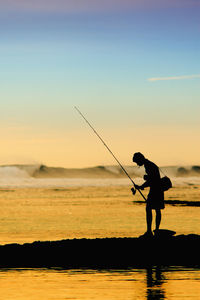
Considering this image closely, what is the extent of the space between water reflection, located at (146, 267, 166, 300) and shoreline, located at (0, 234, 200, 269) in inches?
28.5

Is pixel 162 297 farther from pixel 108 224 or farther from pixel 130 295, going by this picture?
pixel 108 224

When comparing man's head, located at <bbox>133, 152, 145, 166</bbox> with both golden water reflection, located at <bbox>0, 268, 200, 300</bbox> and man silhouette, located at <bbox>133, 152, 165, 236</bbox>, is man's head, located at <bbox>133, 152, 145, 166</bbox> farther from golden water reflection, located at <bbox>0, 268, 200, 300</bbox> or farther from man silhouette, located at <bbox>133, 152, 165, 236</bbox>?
golden water reflection, located at <bbox>0, 268, 200, 300</bbox>

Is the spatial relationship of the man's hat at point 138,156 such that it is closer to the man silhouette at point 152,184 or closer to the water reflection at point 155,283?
the man silhouette at point 152,184

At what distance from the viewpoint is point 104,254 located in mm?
11938

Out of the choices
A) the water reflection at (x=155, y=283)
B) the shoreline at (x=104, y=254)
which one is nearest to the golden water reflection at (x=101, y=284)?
the water reflection at (x=155, y=283)

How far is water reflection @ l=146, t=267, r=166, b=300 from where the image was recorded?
8.10 metres

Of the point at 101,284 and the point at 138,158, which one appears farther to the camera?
the point at 138,158

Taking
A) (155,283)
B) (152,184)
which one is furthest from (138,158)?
(155,283)

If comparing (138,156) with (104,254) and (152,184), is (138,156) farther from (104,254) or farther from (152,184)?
(104,254)

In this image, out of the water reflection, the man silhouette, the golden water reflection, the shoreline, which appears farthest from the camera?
the man silhouette

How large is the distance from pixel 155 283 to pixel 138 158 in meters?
4.11

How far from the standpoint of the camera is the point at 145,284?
9000mm

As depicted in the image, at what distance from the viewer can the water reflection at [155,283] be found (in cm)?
810

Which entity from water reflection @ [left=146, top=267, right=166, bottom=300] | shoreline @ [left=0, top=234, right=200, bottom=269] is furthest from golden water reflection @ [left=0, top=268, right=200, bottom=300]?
shoreline @ [left=0, top=234, right=200, bottom=269]
